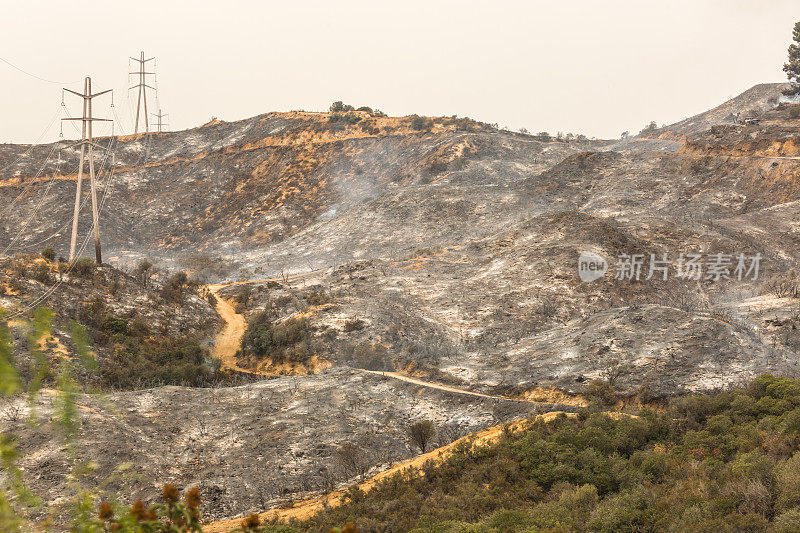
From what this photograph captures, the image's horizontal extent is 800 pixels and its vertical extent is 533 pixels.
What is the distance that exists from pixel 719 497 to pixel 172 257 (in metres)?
59.1

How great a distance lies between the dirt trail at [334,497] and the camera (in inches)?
509

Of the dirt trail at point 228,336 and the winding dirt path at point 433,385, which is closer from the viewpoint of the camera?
the winding dirt path at point 433,385

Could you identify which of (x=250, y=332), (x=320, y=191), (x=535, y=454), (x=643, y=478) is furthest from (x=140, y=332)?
(x=320, y=191)

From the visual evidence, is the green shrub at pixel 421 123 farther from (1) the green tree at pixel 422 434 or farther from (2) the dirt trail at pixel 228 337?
(1) the green tree at pixel 422 434

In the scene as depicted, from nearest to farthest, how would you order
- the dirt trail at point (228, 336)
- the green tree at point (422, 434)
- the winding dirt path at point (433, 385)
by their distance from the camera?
1. the green tree at point (422, 434)
2. the winding dirt path at point (433, 385)
3. the dirt trail at point (228, 336)

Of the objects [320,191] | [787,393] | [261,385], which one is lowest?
[261,385]

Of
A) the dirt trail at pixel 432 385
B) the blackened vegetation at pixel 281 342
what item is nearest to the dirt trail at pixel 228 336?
the blackened vegetation at pixel 281 342

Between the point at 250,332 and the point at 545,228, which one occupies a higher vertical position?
the point at 545,228

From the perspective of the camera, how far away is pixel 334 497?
14.0m

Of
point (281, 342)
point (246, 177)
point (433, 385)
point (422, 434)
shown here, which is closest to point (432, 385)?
point (433, 385)

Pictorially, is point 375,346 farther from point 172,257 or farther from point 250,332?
point 172,257

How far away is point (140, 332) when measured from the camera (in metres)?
29.4

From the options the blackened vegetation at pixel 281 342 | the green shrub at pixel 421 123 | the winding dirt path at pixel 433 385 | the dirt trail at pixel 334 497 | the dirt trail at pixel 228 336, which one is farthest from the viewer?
the green shrub at pixel 421 123

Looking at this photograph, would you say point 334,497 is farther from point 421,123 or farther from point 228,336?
point 421,123
